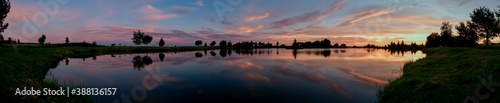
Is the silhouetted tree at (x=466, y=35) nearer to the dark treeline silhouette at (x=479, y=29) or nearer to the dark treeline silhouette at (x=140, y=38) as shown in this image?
the dark treeline silhouette at (x=479, y=29)

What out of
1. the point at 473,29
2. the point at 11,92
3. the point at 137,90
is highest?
the point at 473,29

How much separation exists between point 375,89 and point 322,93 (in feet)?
12.7

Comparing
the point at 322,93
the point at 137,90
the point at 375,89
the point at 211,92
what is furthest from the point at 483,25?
the point at 137,90

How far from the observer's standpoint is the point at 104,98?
13.7 m

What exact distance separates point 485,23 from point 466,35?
10.9 m

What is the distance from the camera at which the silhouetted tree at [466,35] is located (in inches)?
2322

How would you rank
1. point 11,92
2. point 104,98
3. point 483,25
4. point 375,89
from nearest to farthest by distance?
point 11,92 < point 104,98 < point 375,89 < point 483,25

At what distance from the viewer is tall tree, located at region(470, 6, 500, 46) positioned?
5291cm

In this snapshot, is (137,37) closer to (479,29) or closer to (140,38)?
(140,38)

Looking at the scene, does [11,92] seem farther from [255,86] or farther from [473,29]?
[473,29]

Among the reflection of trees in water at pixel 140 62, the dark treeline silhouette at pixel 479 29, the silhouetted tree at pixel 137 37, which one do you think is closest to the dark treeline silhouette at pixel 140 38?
the silhouetted tree at pixel 137 37

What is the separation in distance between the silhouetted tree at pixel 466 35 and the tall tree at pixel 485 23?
1.73 meters

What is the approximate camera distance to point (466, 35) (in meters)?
63.8

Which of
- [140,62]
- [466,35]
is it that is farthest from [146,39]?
[466,35]
